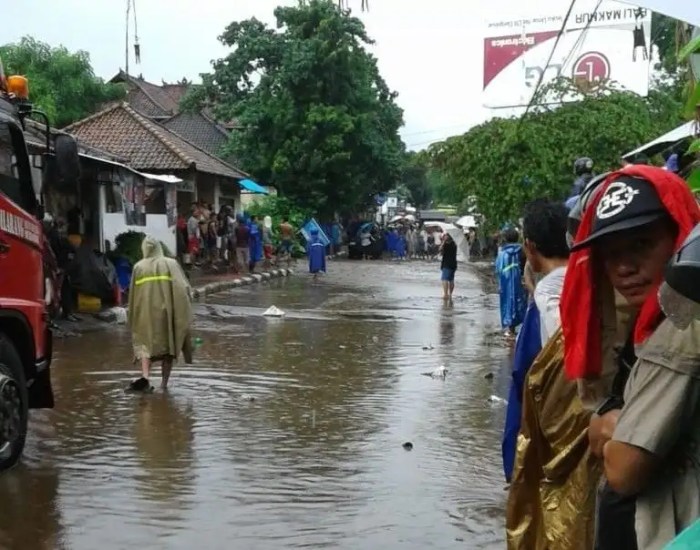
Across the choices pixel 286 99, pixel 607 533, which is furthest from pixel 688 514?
pixel 286 99

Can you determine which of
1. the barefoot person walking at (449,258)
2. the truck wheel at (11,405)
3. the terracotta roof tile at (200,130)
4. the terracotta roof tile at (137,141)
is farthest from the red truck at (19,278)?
the terracotta roof tile at (200,130)

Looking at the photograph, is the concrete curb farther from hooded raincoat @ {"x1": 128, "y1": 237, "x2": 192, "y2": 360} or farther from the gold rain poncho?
the gold rain poncho

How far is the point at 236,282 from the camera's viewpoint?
79.0ft

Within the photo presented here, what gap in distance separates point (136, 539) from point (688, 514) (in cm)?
376

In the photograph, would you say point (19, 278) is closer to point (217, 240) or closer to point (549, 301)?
point (549, 301)

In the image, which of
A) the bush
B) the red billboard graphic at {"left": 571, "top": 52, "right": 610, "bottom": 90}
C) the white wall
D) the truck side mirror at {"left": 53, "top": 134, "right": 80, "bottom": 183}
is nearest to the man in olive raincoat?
the truck side mirror at {"left": 53, "top": 134, "right": 80, "bottom": 183}

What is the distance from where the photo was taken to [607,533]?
2.34 m

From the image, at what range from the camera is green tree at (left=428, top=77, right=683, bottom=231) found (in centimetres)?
1328

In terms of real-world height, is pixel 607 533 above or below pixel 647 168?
below

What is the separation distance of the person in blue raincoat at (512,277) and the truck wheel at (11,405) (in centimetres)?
692

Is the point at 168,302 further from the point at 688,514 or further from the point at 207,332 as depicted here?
the point at 688,514

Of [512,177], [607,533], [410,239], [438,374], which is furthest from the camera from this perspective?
[410,239]

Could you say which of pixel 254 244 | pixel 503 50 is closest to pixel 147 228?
pixel 254 244

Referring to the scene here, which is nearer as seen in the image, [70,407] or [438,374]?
[70,407]
